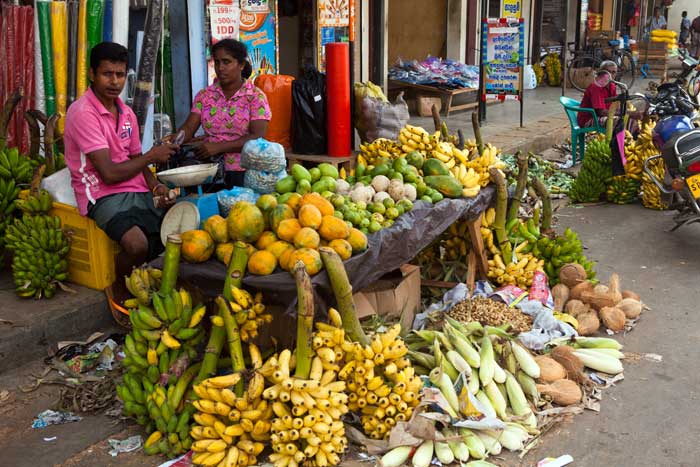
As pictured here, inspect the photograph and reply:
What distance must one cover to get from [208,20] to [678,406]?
525cm

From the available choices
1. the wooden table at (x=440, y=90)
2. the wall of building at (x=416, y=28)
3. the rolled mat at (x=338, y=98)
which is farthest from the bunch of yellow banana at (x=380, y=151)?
the wall of building at (x=416, y=28)

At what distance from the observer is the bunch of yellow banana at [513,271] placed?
5.14m

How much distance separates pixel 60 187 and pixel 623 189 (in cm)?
594

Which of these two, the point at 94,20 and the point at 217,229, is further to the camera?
the point at 94,20

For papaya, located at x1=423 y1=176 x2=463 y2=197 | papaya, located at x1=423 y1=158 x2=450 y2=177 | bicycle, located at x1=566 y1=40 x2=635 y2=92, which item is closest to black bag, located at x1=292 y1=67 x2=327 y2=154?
papaya, located at x1=423 y1=158 x2=450 y2=177

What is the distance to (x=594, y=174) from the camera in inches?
321

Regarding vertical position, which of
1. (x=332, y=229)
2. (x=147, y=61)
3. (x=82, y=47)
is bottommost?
(x=332, y=229)

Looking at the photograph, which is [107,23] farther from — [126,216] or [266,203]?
[266,203]

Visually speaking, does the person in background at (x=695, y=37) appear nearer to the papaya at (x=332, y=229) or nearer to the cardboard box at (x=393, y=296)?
the cardboard box at (x=393, y=296)

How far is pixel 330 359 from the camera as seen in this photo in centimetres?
328

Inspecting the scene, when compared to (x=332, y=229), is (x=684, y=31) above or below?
above

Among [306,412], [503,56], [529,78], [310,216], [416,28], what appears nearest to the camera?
[306,412]

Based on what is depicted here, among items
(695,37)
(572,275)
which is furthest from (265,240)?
(695,37)

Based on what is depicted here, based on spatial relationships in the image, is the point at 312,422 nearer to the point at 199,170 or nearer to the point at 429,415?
the point at 429,415
